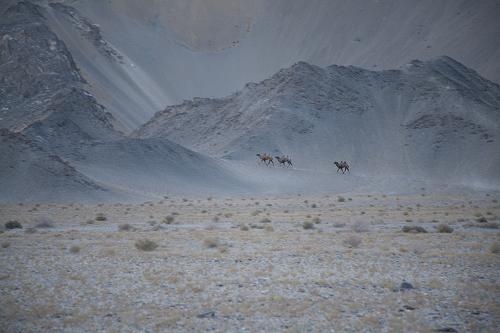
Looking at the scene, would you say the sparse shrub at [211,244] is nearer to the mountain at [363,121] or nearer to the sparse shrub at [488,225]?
the sparse shrub at [488,225]

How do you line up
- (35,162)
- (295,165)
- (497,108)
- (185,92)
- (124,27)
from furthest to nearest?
(124,27)
(185,92)
(497,108)
(295,165)
(35,162)

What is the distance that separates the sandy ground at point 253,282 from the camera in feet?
30.8

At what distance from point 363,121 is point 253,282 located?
259 feet

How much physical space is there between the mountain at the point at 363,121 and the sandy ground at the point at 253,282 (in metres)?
57.0

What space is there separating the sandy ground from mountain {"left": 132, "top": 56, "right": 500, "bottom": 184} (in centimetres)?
5699

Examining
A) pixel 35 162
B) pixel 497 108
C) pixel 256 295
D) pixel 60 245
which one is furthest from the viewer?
pixel 497 108

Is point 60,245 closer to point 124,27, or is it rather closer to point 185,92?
point 185,92

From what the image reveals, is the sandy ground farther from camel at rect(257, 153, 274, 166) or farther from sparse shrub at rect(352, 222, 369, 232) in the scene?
camel at rect(257, 153, 274, 166)

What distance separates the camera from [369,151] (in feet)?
265

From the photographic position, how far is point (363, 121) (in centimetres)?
8775

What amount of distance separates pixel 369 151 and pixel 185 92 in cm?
7016

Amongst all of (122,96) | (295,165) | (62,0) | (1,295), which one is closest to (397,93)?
(295,165)

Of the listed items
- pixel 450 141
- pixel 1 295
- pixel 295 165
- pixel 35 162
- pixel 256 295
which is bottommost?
pixel 1 295

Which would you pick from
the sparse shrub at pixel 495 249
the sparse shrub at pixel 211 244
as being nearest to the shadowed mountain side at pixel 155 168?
the sparse shrub at pixel 211 244
